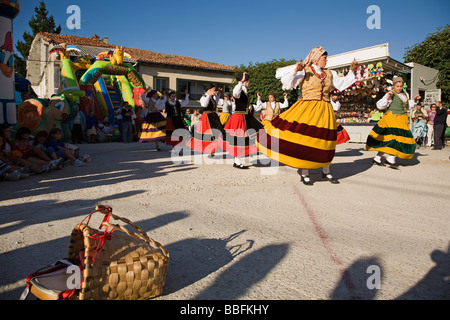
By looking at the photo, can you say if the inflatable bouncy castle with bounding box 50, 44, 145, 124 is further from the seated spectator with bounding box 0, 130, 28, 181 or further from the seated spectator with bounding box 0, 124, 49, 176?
the seated spectator with bounding box 0, 130, 28, 181

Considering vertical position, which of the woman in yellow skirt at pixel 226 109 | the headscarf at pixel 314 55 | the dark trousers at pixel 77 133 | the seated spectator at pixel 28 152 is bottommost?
the seated spectator at pixel 28 152

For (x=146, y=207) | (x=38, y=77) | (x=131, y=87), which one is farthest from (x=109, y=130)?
(x=38, y=77)

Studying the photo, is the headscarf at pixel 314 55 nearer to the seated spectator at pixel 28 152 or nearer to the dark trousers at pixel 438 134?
the seated spectator at pixel 28 152

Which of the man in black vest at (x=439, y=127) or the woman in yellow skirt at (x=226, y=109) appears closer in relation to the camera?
the woman in yellow skirt at (x=226, y=109)

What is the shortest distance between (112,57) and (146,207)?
1483 centimetres

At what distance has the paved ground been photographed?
6.41 ft

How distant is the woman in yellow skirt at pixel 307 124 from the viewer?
470cm

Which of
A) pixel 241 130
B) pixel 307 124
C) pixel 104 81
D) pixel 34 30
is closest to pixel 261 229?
pixel 307 124

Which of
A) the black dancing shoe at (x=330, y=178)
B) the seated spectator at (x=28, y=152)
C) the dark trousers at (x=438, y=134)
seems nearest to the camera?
the black dancing shoe at (x=330, y=178)

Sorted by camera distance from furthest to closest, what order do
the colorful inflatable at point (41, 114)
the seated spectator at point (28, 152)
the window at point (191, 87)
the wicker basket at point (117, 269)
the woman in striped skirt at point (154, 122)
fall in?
the window at point (191, 87)
the woman in striped skirt at point (154, 122)
the colorful inflatable at point (41, 114)
the seated spectator at point (28, 152)
the wicker basket at point (117, 269)

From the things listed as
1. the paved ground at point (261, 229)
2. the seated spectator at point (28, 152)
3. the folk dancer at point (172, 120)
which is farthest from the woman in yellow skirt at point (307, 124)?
the folk dancer at point (172, 120)

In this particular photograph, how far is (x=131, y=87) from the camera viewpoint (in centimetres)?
1794

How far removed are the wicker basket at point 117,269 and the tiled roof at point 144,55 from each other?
27908 mm

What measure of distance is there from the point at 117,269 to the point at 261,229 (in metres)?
1.51
